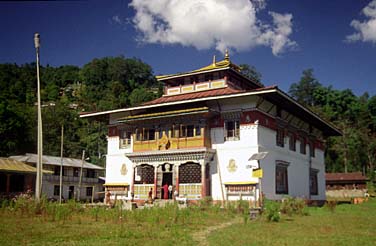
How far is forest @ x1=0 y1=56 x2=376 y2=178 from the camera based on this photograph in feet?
194

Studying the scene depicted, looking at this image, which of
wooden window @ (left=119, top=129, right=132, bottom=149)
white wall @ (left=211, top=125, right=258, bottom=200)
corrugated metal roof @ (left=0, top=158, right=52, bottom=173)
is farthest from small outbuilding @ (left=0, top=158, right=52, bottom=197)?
white wall @ (left=211, top=125, right=258, bottom=200)

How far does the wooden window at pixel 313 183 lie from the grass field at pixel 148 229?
16.4 metres

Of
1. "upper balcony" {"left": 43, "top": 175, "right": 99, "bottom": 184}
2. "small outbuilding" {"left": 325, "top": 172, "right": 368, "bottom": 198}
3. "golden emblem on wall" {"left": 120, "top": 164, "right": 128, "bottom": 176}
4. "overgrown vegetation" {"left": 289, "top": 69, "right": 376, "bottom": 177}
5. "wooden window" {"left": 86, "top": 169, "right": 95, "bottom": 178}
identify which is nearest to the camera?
"golden emblem on wall" {"left": 120, "top": 164, "right": 128, "bottom": 176}

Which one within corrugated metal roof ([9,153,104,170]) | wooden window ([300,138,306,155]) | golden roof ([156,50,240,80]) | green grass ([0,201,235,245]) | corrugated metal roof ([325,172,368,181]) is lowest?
green grass ([0,201,235,245])

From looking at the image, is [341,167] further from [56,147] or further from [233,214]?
[233,214]

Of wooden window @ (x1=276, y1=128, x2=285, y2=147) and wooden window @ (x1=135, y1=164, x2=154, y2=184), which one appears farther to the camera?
wooden window @ (x1=135, y1=164, x2=154, y2=184)

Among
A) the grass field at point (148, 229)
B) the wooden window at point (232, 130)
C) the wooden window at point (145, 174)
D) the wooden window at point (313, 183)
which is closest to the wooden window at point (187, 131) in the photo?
the wooden window at point (232, 130)

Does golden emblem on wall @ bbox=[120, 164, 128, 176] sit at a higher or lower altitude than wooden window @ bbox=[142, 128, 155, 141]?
lower

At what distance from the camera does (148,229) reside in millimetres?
12289

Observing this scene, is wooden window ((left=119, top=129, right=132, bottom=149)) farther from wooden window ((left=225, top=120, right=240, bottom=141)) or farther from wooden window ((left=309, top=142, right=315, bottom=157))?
wooden window ((left=309, top=142, right=315, bottom=157))

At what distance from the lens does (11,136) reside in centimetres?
5200

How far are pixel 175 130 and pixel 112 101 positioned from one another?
48.2m

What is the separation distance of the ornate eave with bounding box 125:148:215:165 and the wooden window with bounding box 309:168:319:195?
11295mm

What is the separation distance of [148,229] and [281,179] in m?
16.1
